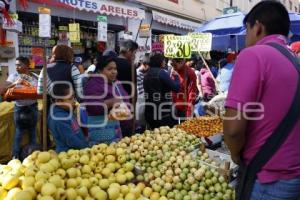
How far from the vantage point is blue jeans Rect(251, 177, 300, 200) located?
6.68 ft

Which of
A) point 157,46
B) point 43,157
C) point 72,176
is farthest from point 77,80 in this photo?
point 157,46

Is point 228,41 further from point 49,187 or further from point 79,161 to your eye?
point 49,187

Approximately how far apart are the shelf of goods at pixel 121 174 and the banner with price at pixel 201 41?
13.5ft

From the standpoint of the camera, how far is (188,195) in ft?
10.5

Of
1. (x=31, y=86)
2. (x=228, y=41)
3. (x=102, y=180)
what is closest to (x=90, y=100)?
(x=102, y=180)

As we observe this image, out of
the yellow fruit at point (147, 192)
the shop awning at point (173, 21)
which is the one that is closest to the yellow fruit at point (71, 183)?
the yellow fruit at point (147, 192)

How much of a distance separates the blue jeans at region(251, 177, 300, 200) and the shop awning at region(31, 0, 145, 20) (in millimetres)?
8158

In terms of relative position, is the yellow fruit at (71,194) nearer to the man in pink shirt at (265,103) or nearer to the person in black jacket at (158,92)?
the man in pink shirt at (265,103)

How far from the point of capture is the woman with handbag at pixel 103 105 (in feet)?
13.5

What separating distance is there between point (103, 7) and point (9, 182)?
28.8ft

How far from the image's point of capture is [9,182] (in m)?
2.56

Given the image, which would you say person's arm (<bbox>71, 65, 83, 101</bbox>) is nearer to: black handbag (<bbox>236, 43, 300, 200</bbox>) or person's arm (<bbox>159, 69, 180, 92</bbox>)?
person's arm (<bbox>159, 69, 180, 92</bbox>)

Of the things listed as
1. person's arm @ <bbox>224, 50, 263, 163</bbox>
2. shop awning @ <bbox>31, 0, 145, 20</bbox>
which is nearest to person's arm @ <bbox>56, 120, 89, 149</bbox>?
person's arm @ <bbox>224, 50, 263, 163</bbox>

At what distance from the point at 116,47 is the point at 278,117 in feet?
35.1
